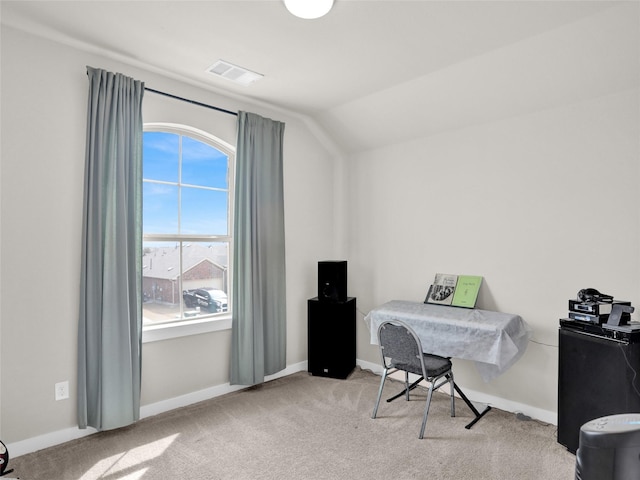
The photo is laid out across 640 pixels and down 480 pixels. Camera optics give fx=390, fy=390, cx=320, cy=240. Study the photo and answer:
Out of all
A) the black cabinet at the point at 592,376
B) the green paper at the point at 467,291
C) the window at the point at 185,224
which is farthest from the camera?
the green paper at the point at 467,291

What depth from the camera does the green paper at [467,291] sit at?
10.9 ft

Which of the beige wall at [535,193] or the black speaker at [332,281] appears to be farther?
the black speaker at [332,281]

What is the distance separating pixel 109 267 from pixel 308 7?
6.85ft

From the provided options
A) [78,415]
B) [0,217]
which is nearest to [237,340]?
[78,415]

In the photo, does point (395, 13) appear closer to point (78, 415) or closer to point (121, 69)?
point (121, 69)

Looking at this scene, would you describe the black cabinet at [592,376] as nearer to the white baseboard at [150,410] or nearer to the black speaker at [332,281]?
the black speaker at [332,281]

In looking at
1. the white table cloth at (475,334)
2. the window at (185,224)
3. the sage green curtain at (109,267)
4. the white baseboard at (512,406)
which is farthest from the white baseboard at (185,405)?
the window at (185,224)

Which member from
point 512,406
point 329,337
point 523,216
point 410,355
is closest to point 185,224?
point 329,337

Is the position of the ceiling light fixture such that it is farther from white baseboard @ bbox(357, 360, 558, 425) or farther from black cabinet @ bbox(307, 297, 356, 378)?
white baseboard @ bbox(357, 360, 558, 425)

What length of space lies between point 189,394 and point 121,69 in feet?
8.52

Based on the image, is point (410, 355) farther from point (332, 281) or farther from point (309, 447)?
point (332, 281)

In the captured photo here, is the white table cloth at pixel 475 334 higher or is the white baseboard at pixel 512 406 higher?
the white table cloth at pixel 475 334

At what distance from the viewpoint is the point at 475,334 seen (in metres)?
2.82

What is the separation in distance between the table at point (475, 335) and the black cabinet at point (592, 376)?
0.35m
